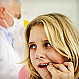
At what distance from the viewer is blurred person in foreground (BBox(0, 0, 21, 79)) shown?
4.36 ft

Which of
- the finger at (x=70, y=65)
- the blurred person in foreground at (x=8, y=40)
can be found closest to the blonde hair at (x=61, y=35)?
the finger at (x=70, y=65)

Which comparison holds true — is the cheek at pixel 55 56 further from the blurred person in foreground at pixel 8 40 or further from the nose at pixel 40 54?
the blurred person in foreground at pixel 8 40

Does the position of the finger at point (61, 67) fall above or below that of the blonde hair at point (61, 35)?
below

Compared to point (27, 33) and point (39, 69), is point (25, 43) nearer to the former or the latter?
point (27, 33)

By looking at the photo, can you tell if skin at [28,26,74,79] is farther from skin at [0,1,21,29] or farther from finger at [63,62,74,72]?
skin at [0,1,21,29]

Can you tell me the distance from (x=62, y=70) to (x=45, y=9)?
0.50m

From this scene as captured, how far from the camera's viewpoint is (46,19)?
1.26 metres

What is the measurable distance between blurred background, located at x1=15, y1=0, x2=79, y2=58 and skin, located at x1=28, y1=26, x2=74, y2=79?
0.12 m

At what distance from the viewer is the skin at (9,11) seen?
141 cm

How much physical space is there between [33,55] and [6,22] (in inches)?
15.2

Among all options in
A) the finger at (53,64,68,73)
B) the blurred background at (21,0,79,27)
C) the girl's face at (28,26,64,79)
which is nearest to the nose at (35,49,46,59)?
the girl's face at (28,26,64,79)

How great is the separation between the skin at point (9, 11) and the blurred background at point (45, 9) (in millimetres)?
69

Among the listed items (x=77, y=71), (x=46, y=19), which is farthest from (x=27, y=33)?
(x=77, y=71)

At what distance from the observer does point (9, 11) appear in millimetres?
1416
